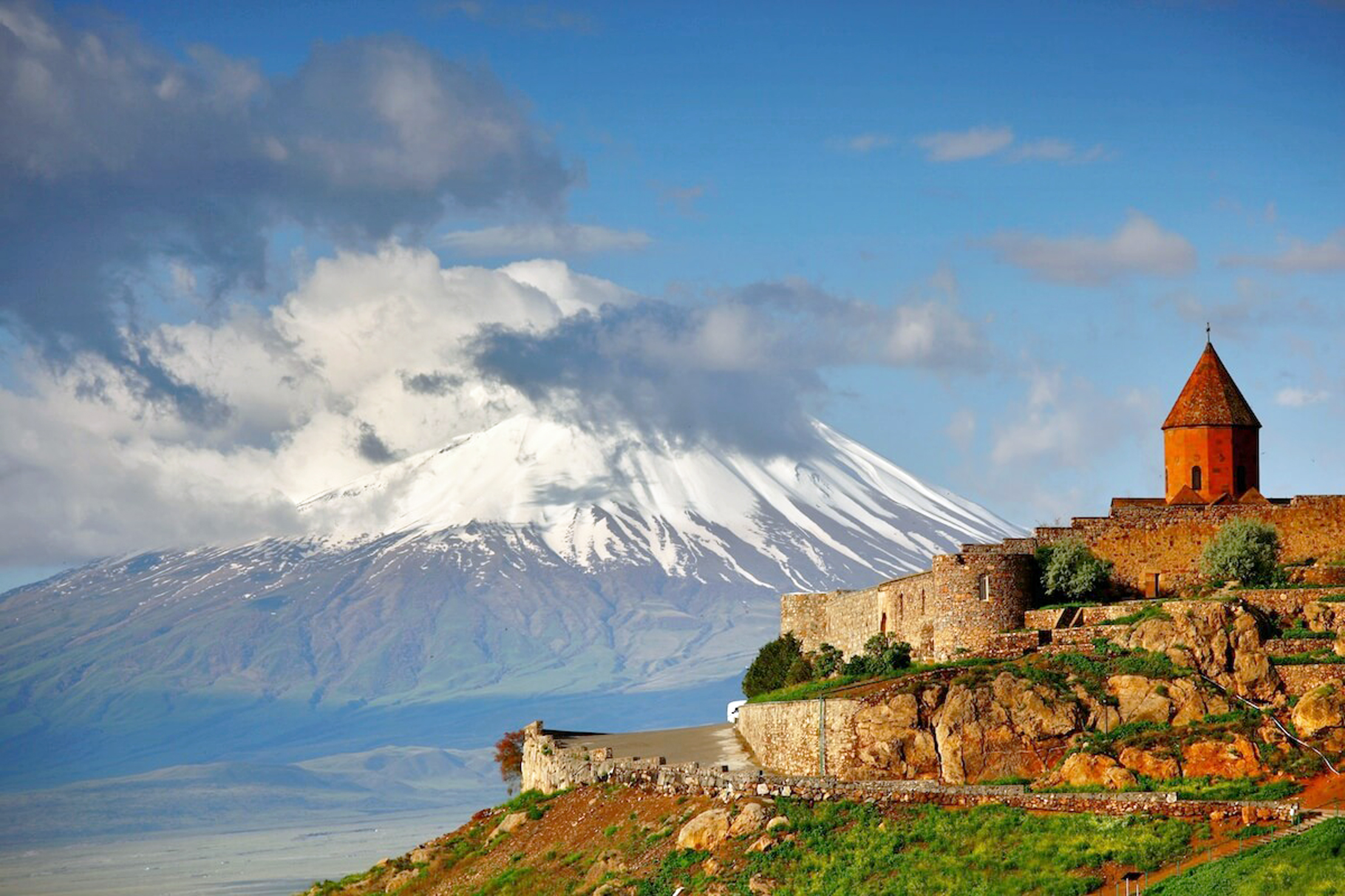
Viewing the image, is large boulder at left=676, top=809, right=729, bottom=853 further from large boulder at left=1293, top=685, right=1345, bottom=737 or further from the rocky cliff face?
large boulder at left=1293, top=685, right=1345, bottom=737

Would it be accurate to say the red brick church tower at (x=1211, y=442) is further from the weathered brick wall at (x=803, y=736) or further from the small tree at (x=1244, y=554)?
the weathered brick wall at (x=803, y=736)

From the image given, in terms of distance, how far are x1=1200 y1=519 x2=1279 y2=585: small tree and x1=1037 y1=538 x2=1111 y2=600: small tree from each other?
2.48 m

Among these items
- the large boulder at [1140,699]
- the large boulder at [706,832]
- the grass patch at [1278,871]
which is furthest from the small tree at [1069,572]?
the grass patch at [1278,871]

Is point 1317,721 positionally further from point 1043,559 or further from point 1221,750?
point 1043,559

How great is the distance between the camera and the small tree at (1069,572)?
48438 millimetres

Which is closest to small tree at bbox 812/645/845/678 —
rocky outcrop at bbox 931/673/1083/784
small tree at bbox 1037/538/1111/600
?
small tree at bbox 1037/538/1111/600

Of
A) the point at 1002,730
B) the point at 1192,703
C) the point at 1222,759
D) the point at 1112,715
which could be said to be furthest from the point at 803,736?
the point at 1222,759

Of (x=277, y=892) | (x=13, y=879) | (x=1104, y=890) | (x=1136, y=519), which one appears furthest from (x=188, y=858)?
(x=1104, y=890)

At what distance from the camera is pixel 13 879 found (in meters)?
162

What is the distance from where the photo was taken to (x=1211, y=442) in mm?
54000

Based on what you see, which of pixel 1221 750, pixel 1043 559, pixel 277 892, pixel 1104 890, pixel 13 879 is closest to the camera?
pixel 1104 890

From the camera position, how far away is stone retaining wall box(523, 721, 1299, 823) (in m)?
37.9

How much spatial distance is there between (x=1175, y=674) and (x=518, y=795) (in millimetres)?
19446

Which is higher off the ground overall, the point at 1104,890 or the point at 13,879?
the point at 1104,890
